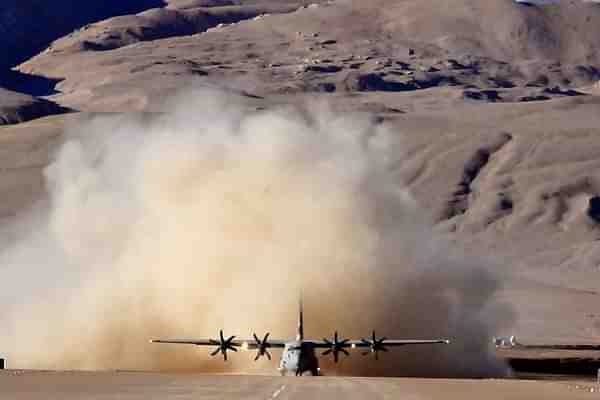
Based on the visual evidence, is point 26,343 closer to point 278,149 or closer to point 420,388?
point 278,149

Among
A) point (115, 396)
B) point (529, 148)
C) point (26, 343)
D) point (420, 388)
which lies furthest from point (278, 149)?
point (529, 148)

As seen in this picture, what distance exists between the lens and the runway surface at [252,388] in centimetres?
5059

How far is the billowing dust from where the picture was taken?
255 feet

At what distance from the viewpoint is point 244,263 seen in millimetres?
81250

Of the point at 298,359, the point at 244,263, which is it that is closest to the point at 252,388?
the point at 298,359

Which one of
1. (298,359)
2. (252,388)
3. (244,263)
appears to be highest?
(244,263)

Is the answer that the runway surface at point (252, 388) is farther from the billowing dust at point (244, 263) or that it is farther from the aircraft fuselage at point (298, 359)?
the billowing dust at point (244, 263)

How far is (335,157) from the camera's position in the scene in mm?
85938

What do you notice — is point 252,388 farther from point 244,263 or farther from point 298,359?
point 244,263

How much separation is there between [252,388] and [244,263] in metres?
26.5

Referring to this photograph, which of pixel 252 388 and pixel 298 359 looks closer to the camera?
pixel 252 388

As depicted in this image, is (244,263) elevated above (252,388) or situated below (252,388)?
above

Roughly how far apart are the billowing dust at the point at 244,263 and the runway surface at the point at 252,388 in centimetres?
1198

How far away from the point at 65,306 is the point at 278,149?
15867 mm
